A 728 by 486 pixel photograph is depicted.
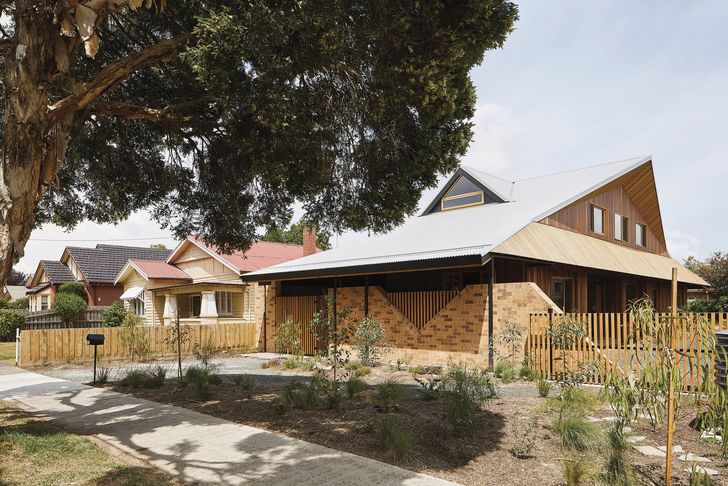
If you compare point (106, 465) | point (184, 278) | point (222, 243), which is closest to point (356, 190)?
point (222, 243)

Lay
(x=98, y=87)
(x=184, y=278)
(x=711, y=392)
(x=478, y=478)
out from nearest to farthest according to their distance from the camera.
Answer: (x=711, y=392) → (x=478, y=478) → (x=98, y=87) → (x=184, y=278)

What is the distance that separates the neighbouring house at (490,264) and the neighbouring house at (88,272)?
1915 cm

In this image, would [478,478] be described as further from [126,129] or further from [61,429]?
[126,129]

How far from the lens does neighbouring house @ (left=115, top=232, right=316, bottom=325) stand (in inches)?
933

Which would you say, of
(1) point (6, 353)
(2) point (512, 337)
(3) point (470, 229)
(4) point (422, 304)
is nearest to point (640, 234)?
(3) point (470, 229)

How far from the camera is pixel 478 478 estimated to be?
5.17 m

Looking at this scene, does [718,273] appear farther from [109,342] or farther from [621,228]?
[109,342]

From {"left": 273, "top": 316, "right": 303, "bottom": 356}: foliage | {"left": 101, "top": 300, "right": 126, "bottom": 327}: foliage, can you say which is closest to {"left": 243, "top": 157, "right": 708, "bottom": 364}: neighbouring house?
{"left": 273, "top": 316, "right": 303, "bottom": 356}: foliage

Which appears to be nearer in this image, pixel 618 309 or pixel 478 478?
pixel 478 478

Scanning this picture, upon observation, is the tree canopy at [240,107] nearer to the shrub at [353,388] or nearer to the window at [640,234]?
the shrub at [353,388]

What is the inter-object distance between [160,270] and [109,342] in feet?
44.5

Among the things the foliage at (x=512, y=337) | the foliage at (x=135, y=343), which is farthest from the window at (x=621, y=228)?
the foliage at (x=135, y=343)

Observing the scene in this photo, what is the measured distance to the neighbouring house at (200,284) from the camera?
23.7 meters

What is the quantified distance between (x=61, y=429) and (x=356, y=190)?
5855mm
